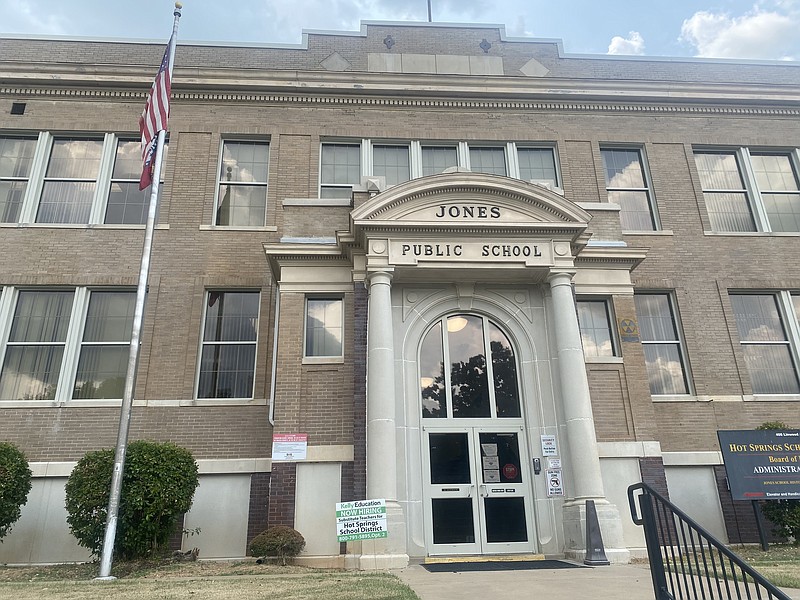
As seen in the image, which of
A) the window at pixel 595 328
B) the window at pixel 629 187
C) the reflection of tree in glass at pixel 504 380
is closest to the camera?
the reflection of tree in glass at pixel 504 380

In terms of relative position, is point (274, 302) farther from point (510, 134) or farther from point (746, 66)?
point (746, 66)

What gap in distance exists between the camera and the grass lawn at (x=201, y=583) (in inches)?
248

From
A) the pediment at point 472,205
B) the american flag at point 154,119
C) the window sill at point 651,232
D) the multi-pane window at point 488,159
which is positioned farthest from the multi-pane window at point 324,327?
the window sill at point 651,232

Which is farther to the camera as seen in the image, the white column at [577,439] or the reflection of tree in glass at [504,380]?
the reflection of tree in glass at [504,380]

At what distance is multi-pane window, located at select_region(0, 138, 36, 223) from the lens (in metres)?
14.2

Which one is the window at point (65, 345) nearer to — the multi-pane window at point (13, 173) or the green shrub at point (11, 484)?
the green shrub at point (11, 484)

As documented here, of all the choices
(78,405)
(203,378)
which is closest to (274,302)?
(203,378)

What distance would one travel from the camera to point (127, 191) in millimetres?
14539

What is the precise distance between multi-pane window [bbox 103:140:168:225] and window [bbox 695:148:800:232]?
47.9 feet

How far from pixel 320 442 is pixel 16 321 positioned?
8.18 metres

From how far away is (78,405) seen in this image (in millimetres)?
12281

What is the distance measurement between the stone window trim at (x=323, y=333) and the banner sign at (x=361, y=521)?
9.58 ft

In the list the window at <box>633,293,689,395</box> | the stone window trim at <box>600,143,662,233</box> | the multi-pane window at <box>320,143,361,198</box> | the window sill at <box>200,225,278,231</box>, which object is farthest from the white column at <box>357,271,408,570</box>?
the stone window trim at <box>600,143,662,233</box>

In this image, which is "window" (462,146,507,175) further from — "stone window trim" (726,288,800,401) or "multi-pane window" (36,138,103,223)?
"multi-pane window" (36,138,103,223)
